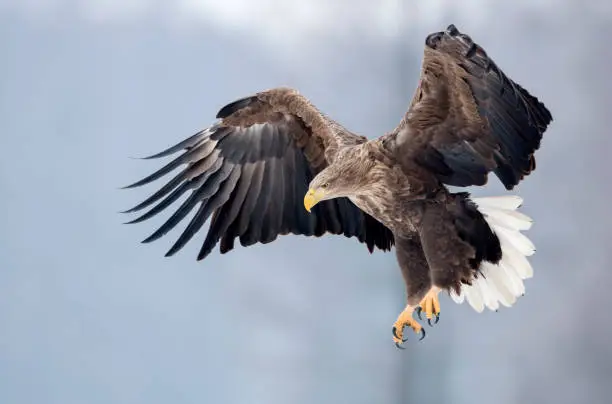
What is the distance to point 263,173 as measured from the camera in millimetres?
2205

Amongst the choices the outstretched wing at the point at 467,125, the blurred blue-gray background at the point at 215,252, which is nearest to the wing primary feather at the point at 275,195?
the outstretched wing at the point at 467,125

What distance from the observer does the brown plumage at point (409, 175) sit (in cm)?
179

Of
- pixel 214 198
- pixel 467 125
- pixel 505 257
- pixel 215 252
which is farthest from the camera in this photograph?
pixel 215 252

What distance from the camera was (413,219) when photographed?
1868mm

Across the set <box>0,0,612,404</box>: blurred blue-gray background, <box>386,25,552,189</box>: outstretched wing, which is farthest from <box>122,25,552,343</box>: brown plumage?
<box>0,0,612,404</box>: blurred blue-gray background

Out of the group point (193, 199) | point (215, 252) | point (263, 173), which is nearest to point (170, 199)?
point (193, 199)

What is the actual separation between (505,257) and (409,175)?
32 cm

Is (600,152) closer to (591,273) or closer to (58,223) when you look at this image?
(591,273)

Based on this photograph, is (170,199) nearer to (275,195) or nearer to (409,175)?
(275,195)

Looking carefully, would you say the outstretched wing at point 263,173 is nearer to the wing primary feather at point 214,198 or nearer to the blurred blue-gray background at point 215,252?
the wing primary feather at point 214,198

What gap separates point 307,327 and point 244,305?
0.85ft

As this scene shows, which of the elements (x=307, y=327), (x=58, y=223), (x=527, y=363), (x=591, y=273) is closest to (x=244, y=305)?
(x=307, y=327)

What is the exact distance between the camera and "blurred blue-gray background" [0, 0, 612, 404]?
245cm

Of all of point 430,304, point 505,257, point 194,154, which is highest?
point 194,154
